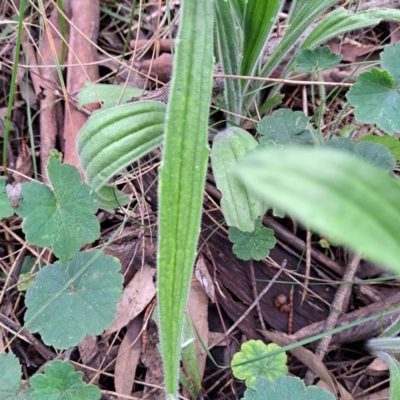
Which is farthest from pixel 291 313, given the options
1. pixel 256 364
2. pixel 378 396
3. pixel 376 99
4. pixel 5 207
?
pixel 5 207

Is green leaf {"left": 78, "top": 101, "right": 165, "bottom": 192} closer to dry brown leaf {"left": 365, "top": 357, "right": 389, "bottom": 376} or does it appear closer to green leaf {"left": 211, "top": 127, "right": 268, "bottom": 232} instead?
green leaf {"left": 211, "top": 127, "right": 268, "bottom": 232}

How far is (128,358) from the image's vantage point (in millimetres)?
1321

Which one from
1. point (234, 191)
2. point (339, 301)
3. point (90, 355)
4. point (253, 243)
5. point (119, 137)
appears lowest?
point (90, 355)

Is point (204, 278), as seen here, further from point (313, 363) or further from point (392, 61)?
point (392, 61)

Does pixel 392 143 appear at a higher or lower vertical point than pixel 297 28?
lower

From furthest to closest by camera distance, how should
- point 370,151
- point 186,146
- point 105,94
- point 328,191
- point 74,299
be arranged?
point 105,94, point 370,151, point 74,299, point 186,146, point 328,191

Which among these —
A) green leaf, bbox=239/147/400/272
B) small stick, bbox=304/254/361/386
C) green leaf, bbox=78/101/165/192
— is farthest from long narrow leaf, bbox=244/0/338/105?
green leaf, bbox=239/147/400/272

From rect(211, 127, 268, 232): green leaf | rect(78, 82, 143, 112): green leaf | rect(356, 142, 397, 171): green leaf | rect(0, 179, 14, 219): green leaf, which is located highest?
rect(356, 142, 397, 171): green leaf

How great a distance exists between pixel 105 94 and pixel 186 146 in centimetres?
76

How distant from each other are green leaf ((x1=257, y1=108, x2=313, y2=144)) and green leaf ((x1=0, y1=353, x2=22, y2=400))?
1015 mm

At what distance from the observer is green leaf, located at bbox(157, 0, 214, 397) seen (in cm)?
91

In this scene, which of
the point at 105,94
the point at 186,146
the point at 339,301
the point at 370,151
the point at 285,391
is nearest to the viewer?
the point at 186,146

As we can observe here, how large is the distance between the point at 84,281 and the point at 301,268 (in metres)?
0.76

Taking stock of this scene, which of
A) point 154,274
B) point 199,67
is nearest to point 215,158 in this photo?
point 199,67
